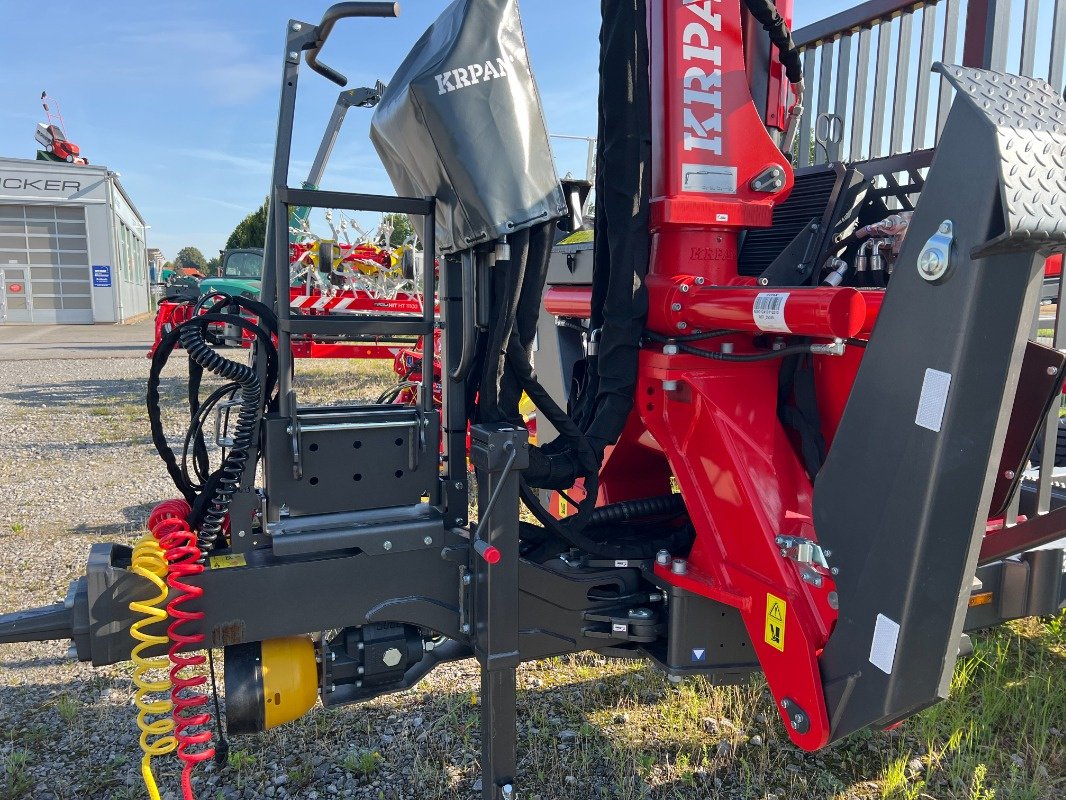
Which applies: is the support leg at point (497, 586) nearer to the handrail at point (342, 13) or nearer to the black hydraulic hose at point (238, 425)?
the black hydraulic hose at point (238, 425)

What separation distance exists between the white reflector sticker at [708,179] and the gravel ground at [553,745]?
74.1 inches

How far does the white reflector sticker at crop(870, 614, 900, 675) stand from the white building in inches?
1164

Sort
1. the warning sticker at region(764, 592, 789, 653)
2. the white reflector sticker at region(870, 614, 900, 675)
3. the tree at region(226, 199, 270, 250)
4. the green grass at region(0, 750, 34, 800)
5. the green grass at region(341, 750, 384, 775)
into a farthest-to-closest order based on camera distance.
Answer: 1. the tree at region(226, 199, 270, 250)
2. the green grass at region(341, 750, 384, 775)
3. the green grass at region(0, 750, 34, 800)
4. the warning sticker at region(764, 592, 789, 653)
5. the white reflector sticker at region(870, 614, 900, 675)

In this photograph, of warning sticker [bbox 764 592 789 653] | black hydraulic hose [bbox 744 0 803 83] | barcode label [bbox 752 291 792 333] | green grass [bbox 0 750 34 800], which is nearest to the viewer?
Result: barcode label [bbox 752 291 792 333]

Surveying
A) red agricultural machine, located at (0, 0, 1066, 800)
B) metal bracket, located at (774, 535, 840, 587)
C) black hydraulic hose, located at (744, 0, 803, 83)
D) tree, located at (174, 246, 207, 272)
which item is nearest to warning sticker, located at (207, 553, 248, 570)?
red agricultural machine, located at (0, 0, 1066, 800)

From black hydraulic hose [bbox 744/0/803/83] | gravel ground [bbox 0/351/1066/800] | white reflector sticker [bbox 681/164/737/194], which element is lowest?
gravel ground [bbox 0/351/1066/800]

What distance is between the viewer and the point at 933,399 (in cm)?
152

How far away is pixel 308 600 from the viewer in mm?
1993

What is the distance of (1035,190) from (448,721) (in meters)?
2.49

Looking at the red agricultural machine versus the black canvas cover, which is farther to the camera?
the black canvas cover

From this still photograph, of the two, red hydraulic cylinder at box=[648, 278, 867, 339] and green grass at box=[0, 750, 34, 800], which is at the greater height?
red hydraulic cylinder at box=[648, 278, 867, 339]

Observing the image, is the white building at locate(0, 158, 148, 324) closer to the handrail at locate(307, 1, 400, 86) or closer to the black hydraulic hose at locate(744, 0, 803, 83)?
the handrail at locate(307, 1, 400, 86)

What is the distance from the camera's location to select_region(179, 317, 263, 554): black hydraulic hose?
79.2 inches

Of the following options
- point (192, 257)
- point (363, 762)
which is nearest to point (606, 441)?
point (363, 762)
